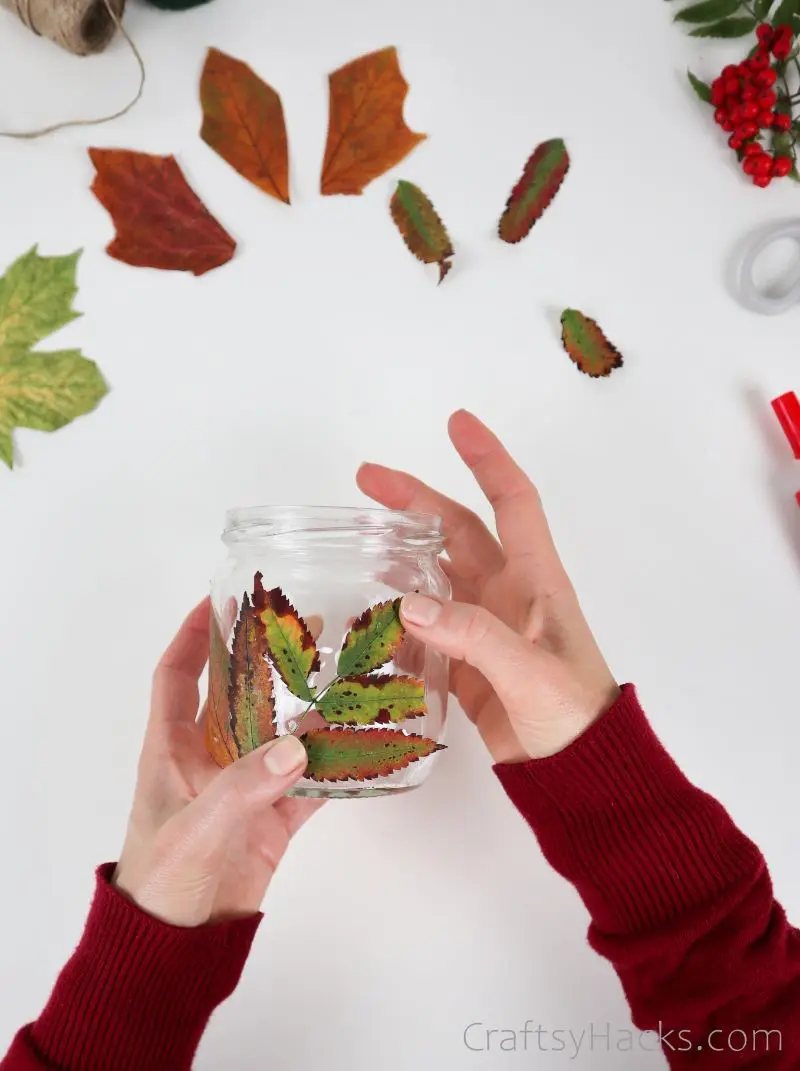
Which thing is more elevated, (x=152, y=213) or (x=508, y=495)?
(x=152, y=213)

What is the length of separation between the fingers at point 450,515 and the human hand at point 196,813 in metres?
0.20

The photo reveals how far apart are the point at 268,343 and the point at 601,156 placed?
42cm

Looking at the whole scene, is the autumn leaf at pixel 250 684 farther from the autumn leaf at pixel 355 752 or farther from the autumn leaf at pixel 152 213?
the autumn leaf at pixel 152 213

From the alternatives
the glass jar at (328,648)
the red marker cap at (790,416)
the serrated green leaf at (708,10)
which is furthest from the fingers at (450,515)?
the serrated green leaf at (708,10)

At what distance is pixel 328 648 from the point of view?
58 centimetres

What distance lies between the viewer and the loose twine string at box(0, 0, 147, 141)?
79 centimetres

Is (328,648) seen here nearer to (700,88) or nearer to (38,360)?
(38,360)

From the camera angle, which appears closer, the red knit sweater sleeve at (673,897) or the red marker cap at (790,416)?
the red knit sweater sleeve at (673,897)

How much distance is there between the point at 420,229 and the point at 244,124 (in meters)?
0.21

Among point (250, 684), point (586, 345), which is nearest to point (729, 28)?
point (586, 345)

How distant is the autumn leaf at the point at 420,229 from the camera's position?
86 cm

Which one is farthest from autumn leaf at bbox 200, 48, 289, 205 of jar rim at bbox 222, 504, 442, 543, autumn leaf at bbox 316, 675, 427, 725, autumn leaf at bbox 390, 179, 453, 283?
autumn leaf at bbox 316, 675, 427, 725

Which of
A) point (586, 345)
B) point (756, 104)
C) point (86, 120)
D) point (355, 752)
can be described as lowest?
point (355, 752)

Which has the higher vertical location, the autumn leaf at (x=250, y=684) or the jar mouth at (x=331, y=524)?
the jar mouth at (x=331, y=524)
